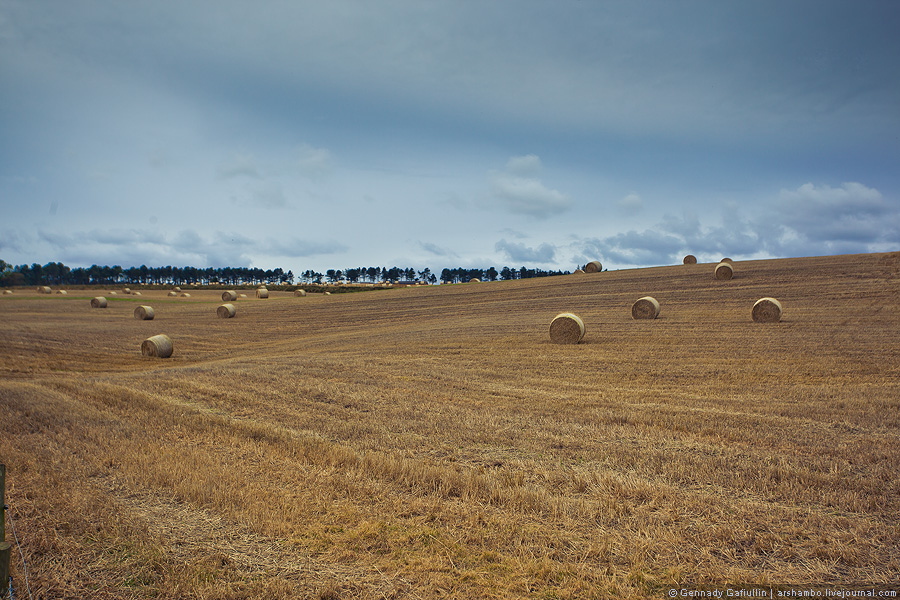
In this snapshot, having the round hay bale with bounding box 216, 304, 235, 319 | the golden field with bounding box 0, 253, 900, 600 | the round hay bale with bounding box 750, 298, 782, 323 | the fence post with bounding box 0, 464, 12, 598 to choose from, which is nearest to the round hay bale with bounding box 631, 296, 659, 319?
the round hay bale with bounding box 750, 298, 782, 323

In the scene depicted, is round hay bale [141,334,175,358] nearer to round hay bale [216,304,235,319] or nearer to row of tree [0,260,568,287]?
round hay bale [216,304,235,319]

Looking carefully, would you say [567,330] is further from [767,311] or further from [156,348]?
[156,348]

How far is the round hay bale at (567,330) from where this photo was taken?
2016 cm

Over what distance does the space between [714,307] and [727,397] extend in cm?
1900

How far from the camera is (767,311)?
22391mm

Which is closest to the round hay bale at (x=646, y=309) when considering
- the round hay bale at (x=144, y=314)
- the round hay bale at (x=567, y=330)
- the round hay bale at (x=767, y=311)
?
the round hay bale at (x=767, y=311)

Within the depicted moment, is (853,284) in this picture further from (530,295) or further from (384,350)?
(384,350)

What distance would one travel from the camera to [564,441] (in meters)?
7.73

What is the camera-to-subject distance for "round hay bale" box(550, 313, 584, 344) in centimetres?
2016

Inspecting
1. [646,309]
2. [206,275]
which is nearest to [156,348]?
[646,309]

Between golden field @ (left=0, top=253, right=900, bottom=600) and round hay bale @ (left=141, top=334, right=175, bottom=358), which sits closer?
golden field @ (left=0, top=253, right=900, bottom=600)

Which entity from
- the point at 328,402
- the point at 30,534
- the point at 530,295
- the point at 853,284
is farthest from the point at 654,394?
the point at 530,295

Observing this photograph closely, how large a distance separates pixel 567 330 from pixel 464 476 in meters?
14.9

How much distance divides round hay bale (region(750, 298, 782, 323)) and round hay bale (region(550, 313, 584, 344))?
28.6 ft
